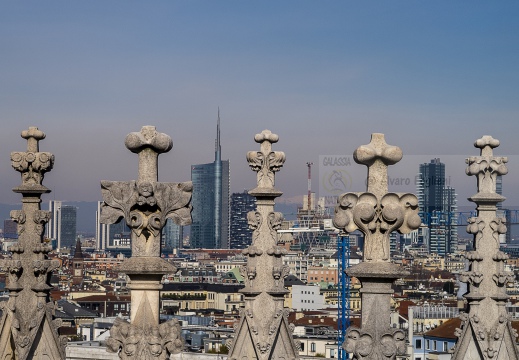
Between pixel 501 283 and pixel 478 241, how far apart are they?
14.7 inches

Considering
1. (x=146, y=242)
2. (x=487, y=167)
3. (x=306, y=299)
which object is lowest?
(x=306, y=299)

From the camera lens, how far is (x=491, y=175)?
11.3 metres

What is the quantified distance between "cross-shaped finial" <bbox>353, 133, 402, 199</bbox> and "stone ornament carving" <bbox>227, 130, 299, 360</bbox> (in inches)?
118

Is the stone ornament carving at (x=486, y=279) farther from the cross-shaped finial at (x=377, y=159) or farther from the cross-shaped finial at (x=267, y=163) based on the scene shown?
the cross-shaped finial at (x=377, y=159)

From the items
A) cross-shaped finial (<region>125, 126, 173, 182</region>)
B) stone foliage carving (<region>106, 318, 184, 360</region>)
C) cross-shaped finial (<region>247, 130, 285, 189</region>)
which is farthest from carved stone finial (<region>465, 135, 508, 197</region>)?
stone foliage carving (<region>106, 318, 184, 360</region>)

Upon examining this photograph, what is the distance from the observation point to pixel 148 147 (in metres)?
8.44

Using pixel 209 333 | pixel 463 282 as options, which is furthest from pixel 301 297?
pixel 463 282

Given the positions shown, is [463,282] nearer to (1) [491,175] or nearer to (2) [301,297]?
(1) [491,175]

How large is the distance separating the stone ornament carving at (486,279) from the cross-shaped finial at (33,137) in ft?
10.6

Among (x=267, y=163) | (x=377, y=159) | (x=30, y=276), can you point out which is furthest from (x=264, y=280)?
(x=377, y=159)

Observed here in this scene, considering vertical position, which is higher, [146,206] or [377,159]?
[377,159]

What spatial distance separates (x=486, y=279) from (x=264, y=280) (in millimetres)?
1652

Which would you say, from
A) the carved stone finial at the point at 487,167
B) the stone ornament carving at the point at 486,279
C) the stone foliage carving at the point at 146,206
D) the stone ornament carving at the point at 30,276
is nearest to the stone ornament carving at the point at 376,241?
the stone foliage carving at the point at 146,206

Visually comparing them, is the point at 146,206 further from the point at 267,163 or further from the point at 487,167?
the point at 487,167
